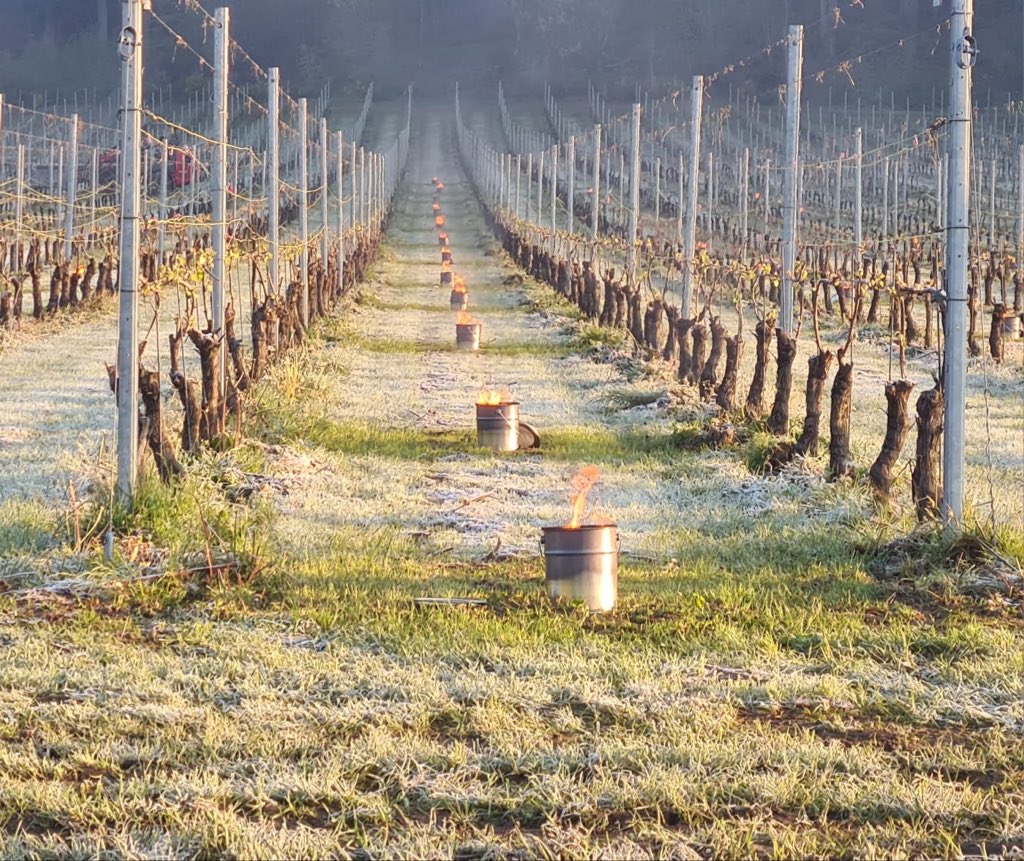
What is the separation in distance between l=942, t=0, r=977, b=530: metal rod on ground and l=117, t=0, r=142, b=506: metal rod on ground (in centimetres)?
403

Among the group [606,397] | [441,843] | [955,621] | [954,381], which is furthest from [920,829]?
[606,397]

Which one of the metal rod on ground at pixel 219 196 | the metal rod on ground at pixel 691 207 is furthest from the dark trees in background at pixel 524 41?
the metal rod on ground at pixel 219 196

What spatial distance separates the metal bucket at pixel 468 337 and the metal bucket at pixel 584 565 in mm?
12963

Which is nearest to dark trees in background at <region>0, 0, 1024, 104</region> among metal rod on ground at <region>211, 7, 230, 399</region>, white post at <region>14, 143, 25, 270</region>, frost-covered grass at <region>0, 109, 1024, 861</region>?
white post at <region>14, 143, 25, 270</region>

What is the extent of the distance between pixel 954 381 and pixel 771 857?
13.7 ft

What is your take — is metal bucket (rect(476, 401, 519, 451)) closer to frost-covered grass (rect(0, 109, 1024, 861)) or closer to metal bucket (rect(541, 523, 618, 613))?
frost-covered grass (rect(0, 109, 1024, 861))

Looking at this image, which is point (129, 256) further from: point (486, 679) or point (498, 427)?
point (498, 427)

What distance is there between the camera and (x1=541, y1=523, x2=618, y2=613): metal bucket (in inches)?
255

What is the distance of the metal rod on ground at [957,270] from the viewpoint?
7387mm

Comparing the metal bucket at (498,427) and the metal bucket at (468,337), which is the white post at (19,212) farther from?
the metal bucket at (498,427)

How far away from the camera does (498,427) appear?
11.3 metres

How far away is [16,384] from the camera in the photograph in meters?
14.8

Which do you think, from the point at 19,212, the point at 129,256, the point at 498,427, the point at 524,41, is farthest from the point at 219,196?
the point at 524,41

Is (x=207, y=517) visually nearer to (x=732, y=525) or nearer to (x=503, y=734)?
(x=732, y=525)
